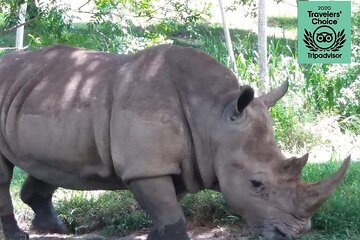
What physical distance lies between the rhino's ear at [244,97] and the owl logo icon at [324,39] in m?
3.77

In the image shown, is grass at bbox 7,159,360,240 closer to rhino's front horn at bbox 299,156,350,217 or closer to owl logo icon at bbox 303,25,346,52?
rhino's front horn at bbox 299,156,350,217

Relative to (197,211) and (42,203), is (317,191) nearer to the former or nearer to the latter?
(197,211)

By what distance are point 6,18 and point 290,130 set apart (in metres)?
3.77

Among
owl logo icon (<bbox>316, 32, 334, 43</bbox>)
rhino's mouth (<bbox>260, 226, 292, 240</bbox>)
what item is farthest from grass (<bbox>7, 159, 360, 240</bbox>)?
owl logo icon (<bbox>316, 32, 334, 43</bbox>)

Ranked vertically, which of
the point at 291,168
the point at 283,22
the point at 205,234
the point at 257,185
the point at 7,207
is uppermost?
the point at 291,168

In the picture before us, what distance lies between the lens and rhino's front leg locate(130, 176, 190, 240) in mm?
5879

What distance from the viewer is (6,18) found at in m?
8.20

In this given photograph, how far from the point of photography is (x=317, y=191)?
568cm

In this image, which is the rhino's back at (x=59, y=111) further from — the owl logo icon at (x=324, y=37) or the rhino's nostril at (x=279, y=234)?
the owl logo icon at (x=324, y=37)

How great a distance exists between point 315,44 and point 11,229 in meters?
4.20

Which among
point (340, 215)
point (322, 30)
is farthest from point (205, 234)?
point (322, 30)

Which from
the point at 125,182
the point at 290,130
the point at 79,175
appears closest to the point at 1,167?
the point at 79,175

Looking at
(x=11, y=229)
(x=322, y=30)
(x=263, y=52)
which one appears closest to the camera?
(x=11, y=229)

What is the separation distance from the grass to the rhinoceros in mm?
962
